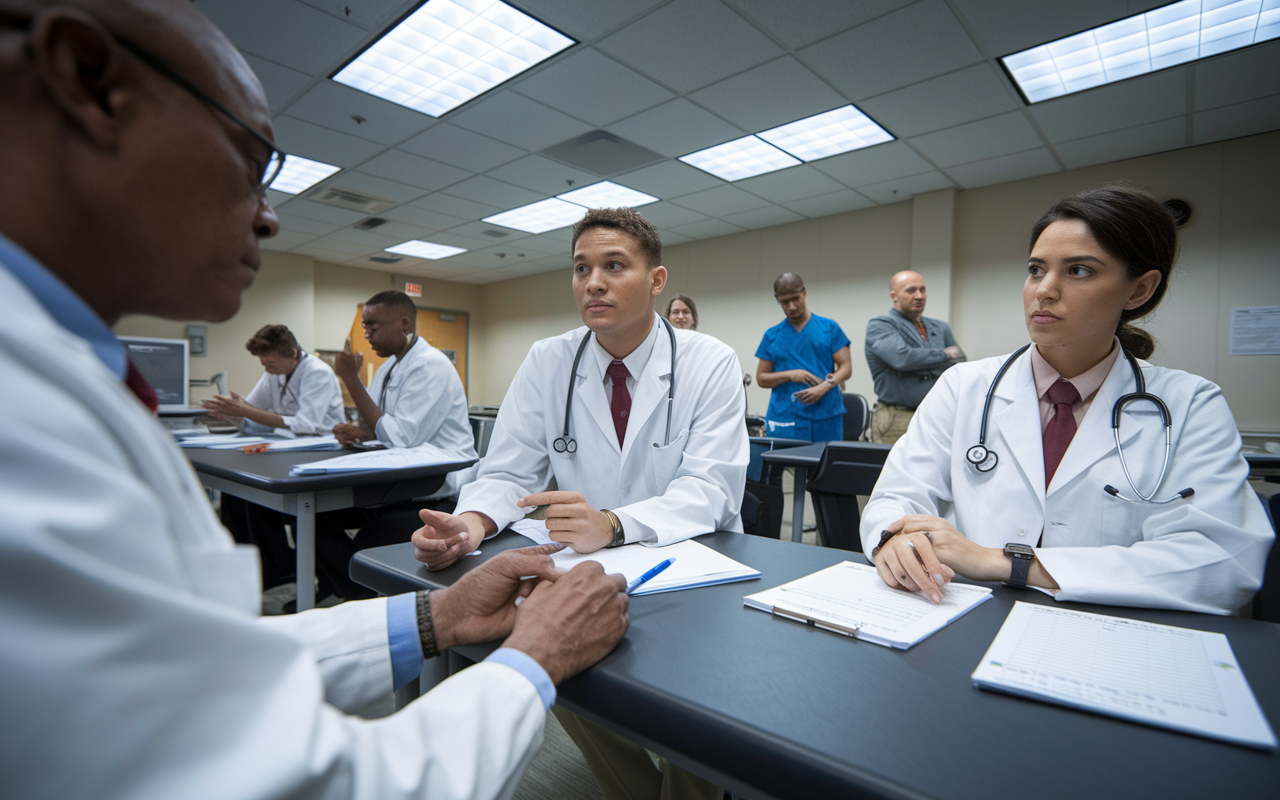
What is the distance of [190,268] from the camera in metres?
0.50

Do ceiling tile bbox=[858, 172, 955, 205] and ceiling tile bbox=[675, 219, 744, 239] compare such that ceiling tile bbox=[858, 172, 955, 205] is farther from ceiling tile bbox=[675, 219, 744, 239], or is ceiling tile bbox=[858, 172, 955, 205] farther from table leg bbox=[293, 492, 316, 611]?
table leg bbox=[293, 492, 316, 611]

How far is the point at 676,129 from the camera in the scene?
13.4ft

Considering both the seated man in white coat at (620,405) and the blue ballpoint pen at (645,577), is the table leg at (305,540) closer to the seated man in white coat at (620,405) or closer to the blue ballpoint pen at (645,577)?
the seated man in white coat at (620,405)

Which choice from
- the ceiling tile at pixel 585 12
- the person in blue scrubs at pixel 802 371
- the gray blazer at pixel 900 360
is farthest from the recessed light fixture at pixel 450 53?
the gray blazer at pixel 900 360

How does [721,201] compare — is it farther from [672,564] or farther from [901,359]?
[672,564]

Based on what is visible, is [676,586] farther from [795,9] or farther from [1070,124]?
[1070,124]

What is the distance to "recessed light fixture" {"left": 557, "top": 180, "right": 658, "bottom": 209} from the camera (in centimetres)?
531

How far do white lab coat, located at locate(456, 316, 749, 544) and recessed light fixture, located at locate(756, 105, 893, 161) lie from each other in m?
2.95

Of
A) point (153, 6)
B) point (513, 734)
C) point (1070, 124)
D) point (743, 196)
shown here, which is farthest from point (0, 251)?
point (743, 196)

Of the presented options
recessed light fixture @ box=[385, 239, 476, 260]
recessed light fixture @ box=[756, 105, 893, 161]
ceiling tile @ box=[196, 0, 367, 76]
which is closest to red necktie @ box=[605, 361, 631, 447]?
ceiling tile @ box=[196, 0, 367, 76]

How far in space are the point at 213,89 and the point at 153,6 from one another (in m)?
0.06

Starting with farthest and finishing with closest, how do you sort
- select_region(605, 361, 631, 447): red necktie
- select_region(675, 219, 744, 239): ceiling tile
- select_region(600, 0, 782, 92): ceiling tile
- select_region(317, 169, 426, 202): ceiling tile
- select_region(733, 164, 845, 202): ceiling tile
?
select_region(675, 219, 744, 239): ceiling tile → select_region(317, 169, 426, 202): ceiling tile → select_region(733, 164, 845, 202): ceiling tile → select_region(600, 0, 782, 92): ceiling tile → select_region(605, 361, 631, 447): red necktie

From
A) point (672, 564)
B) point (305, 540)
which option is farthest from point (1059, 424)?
point (305, 540)

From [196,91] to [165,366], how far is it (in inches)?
246
